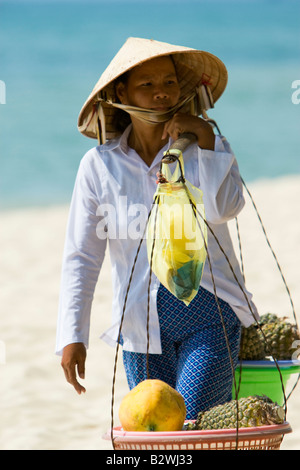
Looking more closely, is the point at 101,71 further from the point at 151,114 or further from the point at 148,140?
the point at 151,114

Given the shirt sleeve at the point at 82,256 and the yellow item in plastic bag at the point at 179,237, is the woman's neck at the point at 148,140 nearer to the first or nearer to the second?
the shirt sleeve at the point at 82,256

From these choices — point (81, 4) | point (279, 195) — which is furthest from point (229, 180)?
point (81, 4)

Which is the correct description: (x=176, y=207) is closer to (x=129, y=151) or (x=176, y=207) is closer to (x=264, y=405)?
(x=264, y=405)

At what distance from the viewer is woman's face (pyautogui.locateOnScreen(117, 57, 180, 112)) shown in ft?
7.88

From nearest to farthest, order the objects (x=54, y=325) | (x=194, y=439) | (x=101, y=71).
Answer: (x=194, y=439)
(x=54, y=325)
(x=101, y=71)

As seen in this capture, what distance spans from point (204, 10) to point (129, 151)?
26.6 meters

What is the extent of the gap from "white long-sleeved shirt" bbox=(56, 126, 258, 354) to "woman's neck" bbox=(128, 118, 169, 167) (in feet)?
0.12

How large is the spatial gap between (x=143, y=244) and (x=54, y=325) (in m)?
4.76

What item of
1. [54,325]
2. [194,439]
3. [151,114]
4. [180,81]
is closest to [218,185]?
[151,114]

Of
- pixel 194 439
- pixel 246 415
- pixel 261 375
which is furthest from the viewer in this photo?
pixel 261 375

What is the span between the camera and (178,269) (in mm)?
1851

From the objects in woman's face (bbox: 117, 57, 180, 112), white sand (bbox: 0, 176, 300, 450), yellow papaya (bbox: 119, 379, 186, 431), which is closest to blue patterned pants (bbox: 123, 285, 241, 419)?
yellow papaya (bbox: 119, 379, 186, 431)

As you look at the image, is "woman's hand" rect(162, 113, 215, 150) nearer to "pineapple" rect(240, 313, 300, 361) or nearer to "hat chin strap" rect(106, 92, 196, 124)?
"hat chin strap" rect(106, 92, 196, 124)

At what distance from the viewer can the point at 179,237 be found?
1848 millimetres
